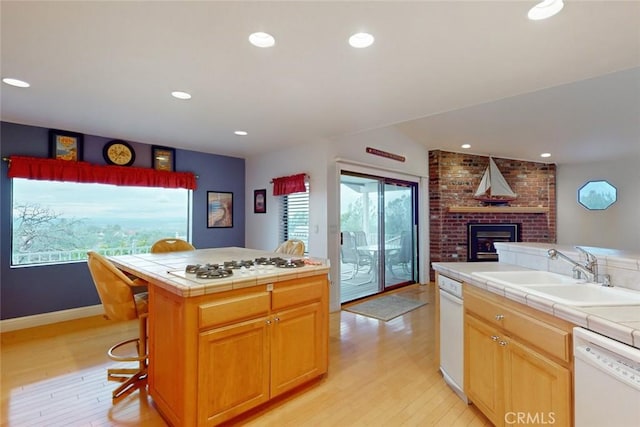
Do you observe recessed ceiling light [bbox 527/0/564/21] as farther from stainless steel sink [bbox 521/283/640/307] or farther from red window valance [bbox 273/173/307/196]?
red window valance [bbox 273/173/307/196]

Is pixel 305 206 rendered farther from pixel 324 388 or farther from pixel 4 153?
pixel 4 153

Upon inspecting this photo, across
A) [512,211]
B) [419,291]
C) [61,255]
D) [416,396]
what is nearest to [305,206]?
[419,291]

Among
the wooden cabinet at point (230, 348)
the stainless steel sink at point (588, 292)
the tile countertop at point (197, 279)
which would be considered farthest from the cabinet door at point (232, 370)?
the stainless steel sink at point (588, 292)

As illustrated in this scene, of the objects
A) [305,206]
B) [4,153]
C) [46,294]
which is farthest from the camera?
[305,206]

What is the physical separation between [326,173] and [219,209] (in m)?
2.15

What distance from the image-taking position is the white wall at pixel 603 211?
6.02 m

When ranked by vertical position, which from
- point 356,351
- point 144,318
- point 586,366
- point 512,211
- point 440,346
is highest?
point 512,211

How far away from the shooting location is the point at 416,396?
225 cm

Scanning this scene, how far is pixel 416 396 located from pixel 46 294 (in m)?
4.24

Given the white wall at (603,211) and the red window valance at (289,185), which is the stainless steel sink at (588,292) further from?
the white wall at (603,211)

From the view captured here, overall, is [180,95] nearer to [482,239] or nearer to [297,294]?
[297,294]

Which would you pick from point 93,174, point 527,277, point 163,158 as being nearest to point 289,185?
point 163,158

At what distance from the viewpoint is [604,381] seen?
3.82 ft

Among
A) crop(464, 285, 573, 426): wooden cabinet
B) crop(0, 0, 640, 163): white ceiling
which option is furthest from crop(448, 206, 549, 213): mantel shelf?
crop(464, 285, 573, 426): wooden cabinet
